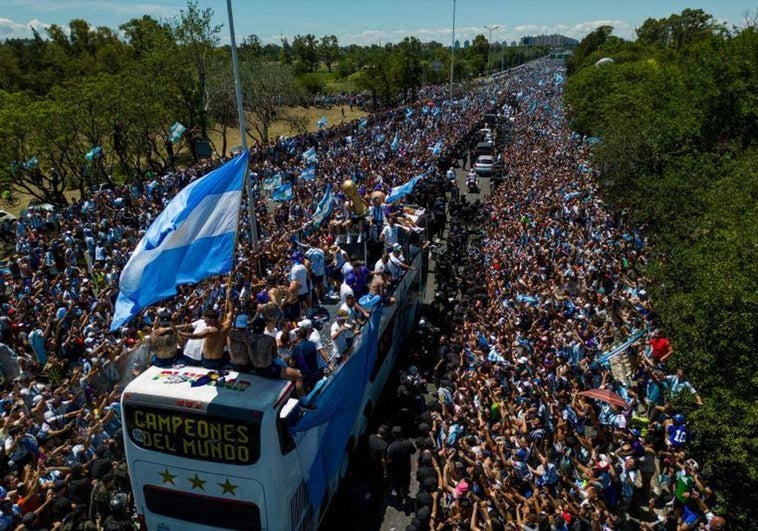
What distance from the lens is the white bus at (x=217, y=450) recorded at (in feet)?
18.4

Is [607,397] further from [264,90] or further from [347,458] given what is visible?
[264,90]

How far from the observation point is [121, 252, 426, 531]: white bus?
18.4 feet

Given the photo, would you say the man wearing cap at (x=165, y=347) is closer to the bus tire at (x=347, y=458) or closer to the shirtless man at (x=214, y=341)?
the shirtless man at (x=214, y=341)

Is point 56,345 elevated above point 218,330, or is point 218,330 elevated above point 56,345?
point 218,330

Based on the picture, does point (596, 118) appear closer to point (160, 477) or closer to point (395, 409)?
point (395, 409)

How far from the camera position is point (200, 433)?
5660 mm

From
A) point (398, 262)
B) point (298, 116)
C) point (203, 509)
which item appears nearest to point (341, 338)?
point (203, 509)

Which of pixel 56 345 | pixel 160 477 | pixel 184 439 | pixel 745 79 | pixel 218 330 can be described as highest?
pixel 745 79

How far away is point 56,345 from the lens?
1177 cm

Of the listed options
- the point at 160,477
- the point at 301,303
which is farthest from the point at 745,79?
the point at 160,477

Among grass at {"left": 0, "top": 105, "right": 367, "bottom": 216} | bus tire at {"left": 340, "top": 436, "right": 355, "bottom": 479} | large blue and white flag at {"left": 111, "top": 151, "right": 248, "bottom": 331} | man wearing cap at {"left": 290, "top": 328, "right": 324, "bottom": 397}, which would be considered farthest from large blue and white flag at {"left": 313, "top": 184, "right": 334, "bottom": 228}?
grass at {"left": 0, "top": 105, "right": 367, "bottom": 216}

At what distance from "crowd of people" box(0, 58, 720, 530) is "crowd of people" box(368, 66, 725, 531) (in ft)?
0.12

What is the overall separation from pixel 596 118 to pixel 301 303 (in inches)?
1095

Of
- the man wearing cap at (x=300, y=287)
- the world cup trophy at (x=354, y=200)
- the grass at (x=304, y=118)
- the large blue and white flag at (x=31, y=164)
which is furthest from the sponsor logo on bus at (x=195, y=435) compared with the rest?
the grass at (x=304, y=118)
